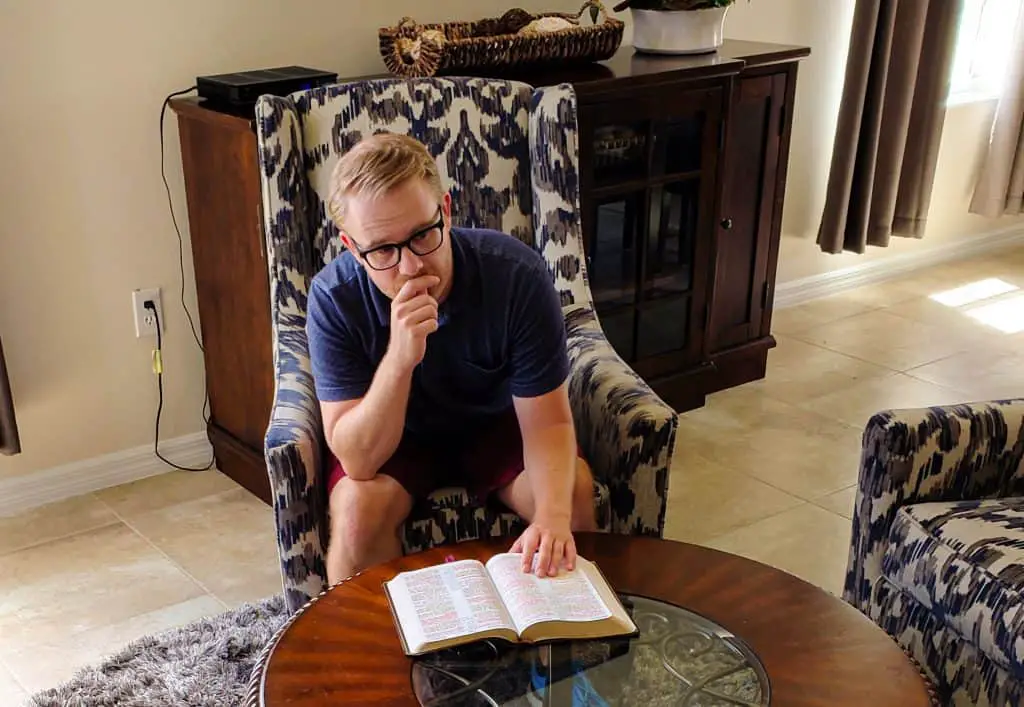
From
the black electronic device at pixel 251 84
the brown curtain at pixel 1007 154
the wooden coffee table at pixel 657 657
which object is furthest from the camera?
the brown curtain at pixel 1007 154

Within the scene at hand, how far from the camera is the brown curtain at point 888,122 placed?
3625 millimetres

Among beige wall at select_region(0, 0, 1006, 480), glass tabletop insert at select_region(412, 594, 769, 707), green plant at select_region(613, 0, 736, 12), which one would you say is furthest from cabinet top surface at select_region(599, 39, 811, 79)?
glass tabletop insert at select_region(412, 594, 769, 707)

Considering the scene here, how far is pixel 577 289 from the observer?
216 cm

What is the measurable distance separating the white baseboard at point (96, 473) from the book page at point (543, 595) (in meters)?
1.54

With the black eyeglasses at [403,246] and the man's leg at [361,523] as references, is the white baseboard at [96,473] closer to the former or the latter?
the man's leg at [361,523]

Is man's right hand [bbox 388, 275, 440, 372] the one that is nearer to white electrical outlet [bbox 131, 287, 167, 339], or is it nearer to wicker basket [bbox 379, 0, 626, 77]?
wicker basket [bbox 379, 0, 626, 77]

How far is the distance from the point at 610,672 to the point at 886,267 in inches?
132

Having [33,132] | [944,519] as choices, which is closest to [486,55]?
[33,132]

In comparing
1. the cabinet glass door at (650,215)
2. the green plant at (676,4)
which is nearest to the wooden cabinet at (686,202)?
the cabinet glass door at (650,215)

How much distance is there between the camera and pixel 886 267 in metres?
4.25

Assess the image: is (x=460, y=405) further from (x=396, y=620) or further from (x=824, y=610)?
(x=824, y=610)

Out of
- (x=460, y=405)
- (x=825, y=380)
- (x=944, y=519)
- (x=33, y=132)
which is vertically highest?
(x=33, y=132)

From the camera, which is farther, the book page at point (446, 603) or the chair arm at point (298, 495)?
the chair arm at point (298, 495)

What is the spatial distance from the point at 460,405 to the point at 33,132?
4.13 feet
